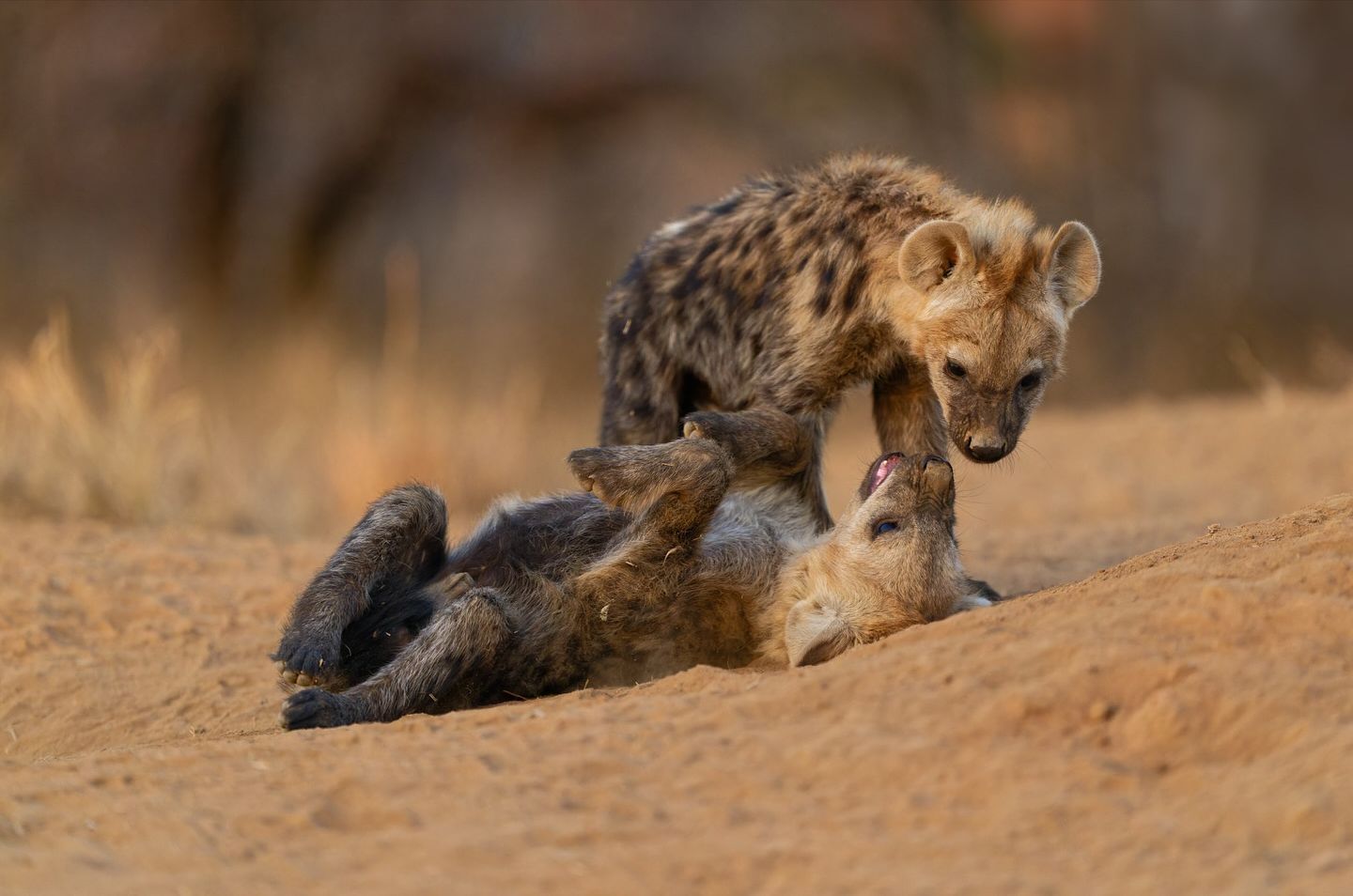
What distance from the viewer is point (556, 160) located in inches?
516

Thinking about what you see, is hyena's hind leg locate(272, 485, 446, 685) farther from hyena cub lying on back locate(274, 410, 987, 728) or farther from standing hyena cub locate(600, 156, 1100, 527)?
standing hyena cub locate(600, 156, 1100, 527)

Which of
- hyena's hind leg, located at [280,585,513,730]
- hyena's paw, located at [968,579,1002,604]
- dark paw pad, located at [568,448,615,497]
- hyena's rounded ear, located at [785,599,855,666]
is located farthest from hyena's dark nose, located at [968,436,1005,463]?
hyena's hind leg, located at [280,585,513,730]

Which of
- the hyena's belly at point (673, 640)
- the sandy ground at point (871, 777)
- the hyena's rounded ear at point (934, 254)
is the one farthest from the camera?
the hyena's rounded ear at point (934, 254)

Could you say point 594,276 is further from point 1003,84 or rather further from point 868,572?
Result: point 868,572

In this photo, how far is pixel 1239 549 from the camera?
3523mm

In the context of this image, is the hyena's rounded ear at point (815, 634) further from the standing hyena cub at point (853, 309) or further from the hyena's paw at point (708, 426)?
the standing hyena cub at point (853, 309)

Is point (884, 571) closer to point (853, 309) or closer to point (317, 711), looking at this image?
point (853, 309)

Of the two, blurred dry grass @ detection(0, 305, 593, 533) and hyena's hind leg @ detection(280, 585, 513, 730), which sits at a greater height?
blurred dry grass @ detection(0, 305, 593, 533)

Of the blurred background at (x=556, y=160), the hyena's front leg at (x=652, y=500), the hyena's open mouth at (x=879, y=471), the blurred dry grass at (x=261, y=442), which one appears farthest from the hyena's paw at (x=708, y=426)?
the blurred background at (x=556, y=160)

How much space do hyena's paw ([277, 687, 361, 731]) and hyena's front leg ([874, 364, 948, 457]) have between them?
2.10 m

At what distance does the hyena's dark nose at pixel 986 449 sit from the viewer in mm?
4391

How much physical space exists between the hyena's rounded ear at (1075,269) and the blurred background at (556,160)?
694cm

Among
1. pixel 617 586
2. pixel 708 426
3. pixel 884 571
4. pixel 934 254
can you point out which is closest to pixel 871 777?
pixel 884 571

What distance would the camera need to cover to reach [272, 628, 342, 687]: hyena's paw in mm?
3928
